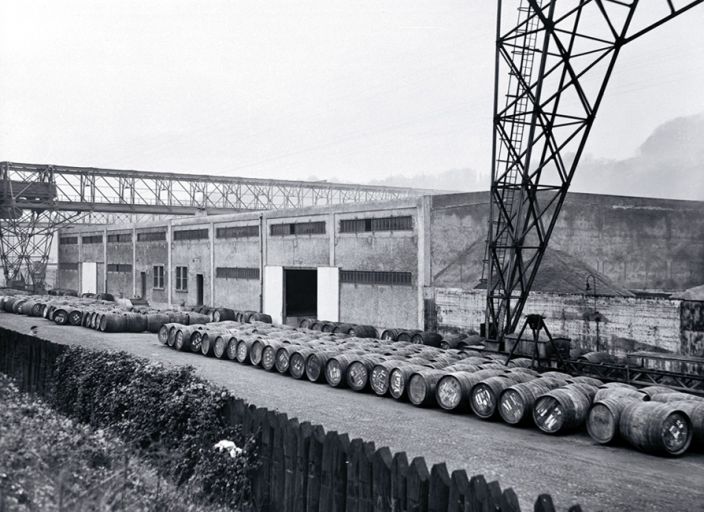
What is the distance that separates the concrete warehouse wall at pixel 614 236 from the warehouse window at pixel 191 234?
19140mm

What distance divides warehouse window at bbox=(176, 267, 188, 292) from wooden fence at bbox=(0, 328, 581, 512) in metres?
32.6

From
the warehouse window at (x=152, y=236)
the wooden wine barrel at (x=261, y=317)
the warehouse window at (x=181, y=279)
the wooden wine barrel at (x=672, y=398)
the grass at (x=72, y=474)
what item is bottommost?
the grass at (x=72, y=474)

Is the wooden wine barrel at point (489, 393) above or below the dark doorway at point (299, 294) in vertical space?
below

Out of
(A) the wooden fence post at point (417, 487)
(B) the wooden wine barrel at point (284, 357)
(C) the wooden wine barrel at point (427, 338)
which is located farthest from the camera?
(C) the wooden wine barrel at point (427, 338)

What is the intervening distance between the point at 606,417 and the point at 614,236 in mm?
20605

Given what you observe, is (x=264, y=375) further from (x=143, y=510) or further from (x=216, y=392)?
(x=143, y=510)

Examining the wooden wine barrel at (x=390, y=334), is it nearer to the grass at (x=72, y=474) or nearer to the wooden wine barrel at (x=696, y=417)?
the wooden wine barrel at (x=696, y=417)

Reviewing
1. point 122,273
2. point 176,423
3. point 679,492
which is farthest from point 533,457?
point 122,273

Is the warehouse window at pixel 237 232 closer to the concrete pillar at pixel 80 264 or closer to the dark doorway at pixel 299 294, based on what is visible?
the dark doorway at pixel 299 294

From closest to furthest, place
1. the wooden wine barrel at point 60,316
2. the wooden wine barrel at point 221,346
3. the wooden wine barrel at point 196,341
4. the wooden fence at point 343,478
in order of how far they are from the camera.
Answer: the wooden fence at point 343,478 → the wooden wine barrel at point 221,346 → the wooden wine barrel at point 196,341 → the wooden wine barrel at point 60,316

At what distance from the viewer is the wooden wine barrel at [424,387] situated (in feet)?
47.4

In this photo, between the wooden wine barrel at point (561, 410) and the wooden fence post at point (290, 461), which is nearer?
the wooden fence post at point (290, 461)

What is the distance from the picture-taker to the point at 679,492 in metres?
9.27

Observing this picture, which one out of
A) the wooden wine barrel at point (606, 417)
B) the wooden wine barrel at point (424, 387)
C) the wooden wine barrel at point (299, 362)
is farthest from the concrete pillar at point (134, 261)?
the wooden wine barrel at point (606, 417)
